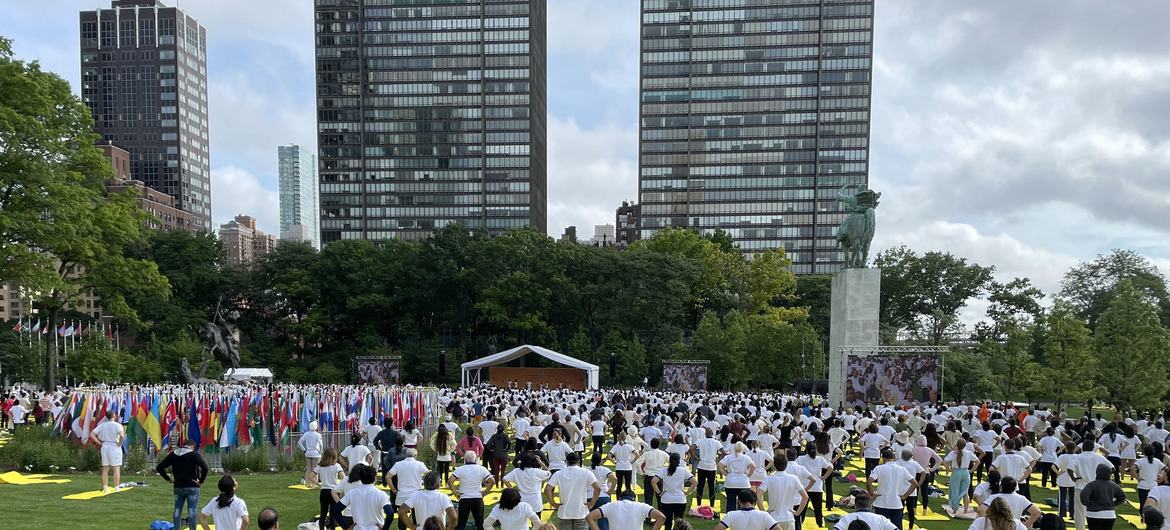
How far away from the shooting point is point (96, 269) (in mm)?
30562

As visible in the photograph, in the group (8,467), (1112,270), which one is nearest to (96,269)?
(8,467)

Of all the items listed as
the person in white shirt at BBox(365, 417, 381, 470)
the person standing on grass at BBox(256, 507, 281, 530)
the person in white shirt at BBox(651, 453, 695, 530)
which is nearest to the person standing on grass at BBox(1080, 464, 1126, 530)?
the person in white shirt at BBox(651, 453, 695, 530)

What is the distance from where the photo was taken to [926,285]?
6600 cm

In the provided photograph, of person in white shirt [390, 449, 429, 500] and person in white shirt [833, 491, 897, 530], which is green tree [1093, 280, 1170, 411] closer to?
person in white shirt [833, 491, 897, 530]

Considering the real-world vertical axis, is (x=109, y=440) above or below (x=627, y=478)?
above

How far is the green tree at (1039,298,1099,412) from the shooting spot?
1243 inches

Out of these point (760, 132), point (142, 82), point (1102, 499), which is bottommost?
point (1102, 499)

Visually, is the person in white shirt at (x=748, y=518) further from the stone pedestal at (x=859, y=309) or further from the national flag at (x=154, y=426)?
the stone pedestal at (x=859, y=309)

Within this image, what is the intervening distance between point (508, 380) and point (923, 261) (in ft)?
124

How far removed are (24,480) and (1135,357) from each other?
121ft

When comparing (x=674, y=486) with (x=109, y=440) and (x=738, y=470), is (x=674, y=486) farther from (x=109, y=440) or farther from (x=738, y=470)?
(x=109, y=440)

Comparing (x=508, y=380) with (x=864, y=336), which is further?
(x=508, y=380)

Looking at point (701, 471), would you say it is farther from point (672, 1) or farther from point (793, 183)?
point (672, 1)

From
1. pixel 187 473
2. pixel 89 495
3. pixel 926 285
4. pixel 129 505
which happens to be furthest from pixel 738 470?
pixel 926 285
